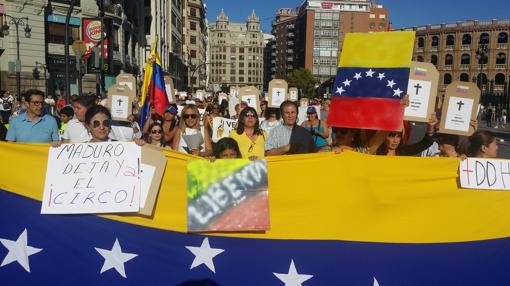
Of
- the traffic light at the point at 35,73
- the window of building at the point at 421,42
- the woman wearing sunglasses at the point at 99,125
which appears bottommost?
the woman wearing sunglasses at the point at 99,125

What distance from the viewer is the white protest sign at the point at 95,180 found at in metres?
3.75

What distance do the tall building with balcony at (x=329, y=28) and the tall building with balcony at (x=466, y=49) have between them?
94.1ft

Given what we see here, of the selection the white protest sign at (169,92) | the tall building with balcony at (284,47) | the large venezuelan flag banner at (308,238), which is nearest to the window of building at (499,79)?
the tall building with balcony at (284,47)

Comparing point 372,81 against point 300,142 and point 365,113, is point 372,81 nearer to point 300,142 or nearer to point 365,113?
point 365,113

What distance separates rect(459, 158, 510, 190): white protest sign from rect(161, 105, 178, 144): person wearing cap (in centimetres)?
342

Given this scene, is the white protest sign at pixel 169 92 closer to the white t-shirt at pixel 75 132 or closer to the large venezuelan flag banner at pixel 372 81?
the white t-shirt at pixel 75 132

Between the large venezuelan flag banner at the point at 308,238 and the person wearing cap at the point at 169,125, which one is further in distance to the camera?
the person wearing cap at the point at 169,125

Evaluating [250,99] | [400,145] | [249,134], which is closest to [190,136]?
[249,134]

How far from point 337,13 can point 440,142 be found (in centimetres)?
11847

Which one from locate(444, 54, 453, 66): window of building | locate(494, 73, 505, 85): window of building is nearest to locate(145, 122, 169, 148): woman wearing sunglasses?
locate(494, 73, 505, 85): window of building

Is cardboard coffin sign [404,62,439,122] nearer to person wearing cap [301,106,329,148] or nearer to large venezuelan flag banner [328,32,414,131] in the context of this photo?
large venezuelan flag banner [328,32,414,131]

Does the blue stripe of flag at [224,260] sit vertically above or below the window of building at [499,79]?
below

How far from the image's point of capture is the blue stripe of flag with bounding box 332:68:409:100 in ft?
14.0

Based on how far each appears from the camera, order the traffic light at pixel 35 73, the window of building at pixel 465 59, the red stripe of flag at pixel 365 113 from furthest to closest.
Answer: the window of building at pixel 465 59
the traffic light at pixel 35 73
the red stripe of flag at pixel 365 113
